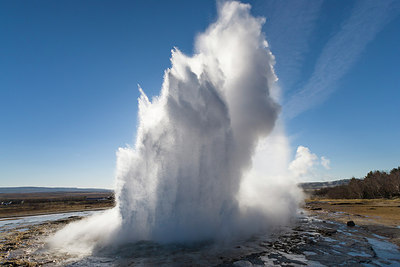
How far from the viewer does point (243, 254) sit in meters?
13.8

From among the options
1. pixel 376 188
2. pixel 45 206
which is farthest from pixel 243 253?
pixel 45 206

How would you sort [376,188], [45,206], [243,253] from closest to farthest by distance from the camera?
1. [243,253]
2. [376,188]
3. [45,206]

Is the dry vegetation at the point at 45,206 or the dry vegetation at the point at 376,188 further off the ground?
the dry vegetation at the point at 376,188

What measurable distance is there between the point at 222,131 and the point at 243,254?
1012cm

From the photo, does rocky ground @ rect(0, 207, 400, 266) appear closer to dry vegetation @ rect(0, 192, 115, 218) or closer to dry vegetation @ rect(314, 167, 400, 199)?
dry vegetation @ rect(0, 192, 115, 218)

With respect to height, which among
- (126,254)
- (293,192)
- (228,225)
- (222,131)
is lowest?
(126,254)

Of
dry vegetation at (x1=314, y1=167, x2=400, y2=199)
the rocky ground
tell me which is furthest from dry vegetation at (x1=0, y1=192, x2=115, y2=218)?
dry vegetation at (x1=314, y1=167, x2=400, y2=199)

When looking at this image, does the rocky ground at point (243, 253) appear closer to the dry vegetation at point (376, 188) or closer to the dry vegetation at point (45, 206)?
the dry vegetation at point (45, 206)

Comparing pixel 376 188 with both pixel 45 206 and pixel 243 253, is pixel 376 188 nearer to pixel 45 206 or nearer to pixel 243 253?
pixel 243 253

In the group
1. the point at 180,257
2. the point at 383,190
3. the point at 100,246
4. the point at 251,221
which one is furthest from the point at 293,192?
the point at 383,190

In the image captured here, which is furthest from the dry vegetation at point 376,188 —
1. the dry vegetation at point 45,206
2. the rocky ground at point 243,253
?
the dry vegetation at point 45,206

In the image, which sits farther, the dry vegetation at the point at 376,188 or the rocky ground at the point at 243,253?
the dry vegetation at the point at 376,188

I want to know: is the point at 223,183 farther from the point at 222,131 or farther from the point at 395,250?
the point at 395,250

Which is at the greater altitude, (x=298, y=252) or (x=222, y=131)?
(x=222, y=131)
